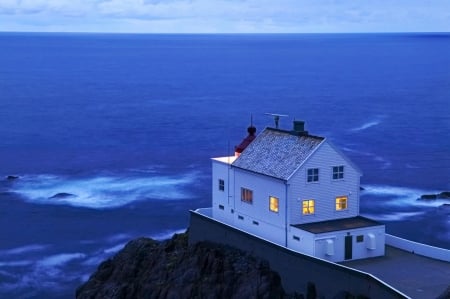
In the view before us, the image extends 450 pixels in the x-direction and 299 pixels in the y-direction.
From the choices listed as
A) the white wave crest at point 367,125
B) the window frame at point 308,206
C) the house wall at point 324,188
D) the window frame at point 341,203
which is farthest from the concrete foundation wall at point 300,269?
the white wave crest at point 367,125

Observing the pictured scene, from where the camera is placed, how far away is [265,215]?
41.4 m

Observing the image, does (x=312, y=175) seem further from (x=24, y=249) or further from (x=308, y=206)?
(x=24, y=249)

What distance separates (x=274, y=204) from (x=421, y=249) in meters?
7.08

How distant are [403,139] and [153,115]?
4344cm

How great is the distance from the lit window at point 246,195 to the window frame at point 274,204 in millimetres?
1775

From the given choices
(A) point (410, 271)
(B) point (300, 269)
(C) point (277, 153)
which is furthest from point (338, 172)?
(A) point (410, 271)

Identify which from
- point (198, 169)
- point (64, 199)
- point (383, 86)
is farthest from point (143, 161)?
point (383, 86)

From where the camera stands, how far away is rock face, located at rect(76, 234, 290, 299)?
38.8m

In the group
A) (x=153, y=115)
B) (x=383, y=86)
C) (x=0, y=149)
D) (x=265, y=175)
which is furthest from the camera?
(x=383, y=86)

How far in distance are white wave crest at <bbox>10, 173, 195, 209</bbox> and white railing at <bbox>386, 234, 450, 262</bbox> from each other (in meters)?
37.0

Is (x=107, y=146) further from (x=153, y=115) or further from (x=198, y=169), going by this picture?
(x=153, y=115)

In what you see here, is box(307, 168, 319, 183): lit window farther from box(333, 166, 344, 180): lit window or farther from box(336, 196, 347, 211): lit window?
box(336, 196, 347, 211): lit window

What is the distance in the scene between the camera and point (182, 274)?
1634 inches

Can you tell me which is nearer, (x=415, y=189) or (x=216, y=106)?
(x=415, y=189)
